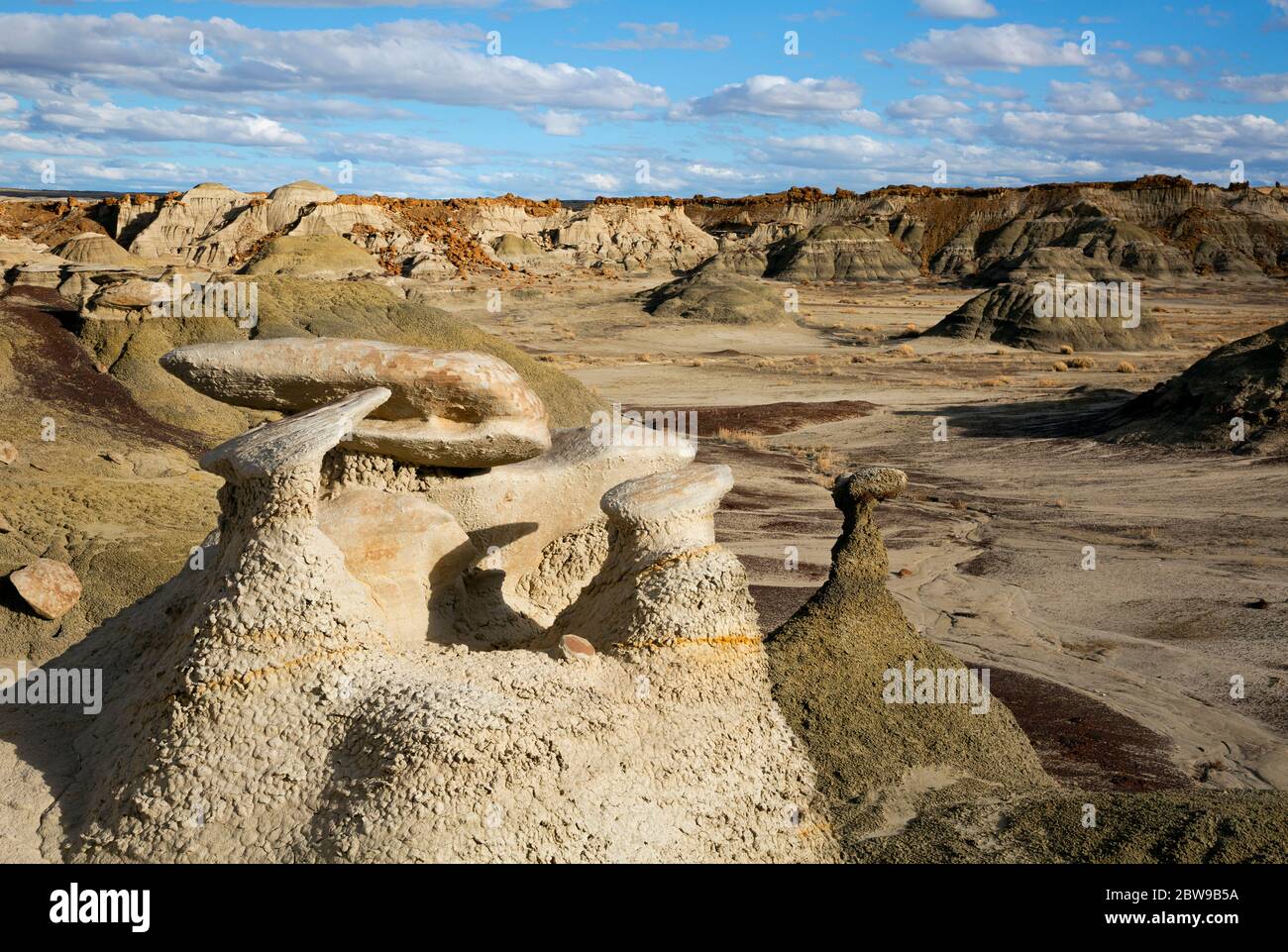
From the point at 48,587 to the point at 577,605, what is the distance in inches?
198

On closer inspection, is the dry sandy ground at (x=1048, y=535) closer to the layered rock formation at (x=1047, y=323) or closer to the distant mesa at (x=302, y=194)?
the layered rock formation at (x=1047, y=323)

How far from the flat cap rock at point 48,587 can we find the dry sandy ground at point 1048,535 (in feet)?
15.6

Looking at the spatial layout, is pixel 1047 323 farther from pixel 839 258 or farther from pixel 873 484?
pixel 839 258

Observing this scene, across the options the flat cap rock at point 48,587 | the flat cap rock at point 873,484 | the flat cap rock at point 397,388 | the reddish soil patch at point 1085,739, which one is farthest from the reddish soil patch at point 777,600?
the flat cap rock at point 397,388

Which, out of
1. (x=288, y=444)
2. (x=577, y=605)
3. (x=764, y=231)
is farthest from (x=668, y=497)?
(x=764, y=231)

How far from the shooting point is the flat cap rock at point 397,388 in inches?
163

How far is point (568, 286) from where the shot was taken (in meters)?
51.3

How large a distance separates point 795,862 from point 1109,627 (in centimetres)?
711

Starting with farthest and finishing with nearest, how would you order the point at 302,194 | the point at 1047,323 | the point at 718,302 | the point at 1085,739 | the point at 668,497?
the point at 302,194 → the point at 718,302 → the point at 1047,323 → the point at 1085,739 → the point at 668,497

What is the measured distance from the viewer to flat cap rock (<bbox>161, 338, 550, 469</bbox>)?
4152mm

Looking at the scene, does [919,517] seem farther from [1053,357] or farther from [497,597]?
[1053,357]

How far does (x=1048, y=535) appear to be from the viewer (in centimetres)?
1399

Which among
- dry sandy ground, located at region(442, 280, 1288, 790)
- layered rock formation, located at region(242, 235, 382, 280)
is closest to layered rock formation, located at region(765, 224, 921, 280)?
layered rock formation, located at region(242, 235, 382, 280)
